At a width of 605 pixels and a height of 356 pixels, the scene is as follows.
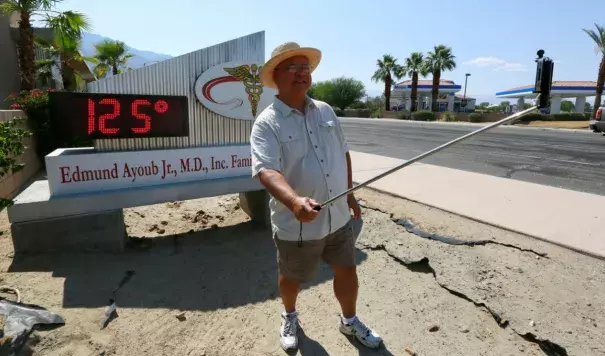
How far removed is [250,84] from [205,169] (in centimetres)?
123

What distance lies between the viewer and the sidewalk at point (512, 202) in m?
4.35

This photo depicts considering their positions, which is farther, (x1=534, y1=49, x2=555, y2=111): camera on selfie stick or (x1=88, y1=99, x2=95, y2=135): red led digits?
(x1=88, y1=99, x2=95, y2=135): red led digits

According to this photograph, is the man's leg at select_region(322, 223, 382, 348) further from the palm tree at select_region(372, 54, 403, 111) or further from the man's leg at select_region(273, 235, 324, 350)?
the palm tree at select_region(372, 54, 403, 111)

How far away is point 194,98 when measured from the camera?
4.57 meters

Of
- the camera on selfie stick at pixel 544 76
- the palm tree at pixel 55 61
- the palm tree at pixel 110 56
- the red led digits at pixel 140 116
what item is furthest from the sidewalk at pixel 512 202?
the palm tree at pixel 110 56

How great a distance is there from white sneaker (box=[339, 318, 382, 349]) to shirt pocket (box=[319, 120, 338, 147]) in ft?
4.13

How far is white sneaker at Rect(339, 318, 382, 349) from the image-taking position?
8.39 feet

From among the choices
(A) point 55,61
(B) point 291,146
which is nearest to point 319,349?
(B) point 291,146

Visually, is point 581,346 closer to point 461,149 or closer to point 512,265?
point 512,265

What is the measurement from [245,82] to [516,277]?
3674 mm

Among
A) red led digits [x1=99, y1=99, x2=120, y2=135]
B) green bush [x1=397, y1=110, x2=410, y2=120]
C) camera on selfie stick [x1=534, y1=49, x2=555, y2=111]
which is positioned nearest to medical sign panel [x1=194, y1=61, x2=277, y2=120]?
red led digits [x1=99, y1=99, x2=120, y2=135]

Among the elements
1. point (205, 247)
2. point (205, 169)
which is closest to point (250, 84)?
point (205, 169)

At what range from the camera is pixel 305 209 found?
5.94 ft

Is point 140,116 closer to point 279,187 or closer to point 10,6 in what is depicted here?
point 279,187
